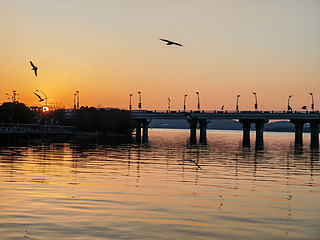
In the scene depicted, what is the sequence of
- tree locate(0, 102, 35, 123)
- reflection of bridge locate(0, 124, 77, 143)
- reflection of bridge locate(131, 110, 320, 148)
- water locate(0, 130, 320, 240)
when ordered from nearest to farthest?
water locate(0, 130, 320, 240) → reflection of bridge locate(0, 124, 77, 143) → reflection of bridge locate(131, 110, 320, 148) → tree locate(0, 102, 35, 123)

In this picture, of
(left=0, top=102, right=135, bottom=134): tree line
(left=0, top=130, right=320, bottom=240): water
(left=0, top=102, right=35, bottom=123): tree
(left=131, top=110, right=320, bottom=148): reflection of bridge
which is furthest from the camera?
(left=0, top=102, right=135, bottom=134): tree line

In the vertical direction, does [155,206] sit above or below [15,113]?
below

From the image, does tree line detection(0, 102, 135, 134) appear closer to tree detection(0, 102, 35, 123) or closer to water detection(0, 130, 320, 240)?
tree detection(0, 102, 35, 123)

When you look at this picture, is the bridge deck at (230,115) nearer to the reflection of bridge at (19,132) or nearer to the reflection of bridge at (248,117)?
the reflection of bridge at (248,117)

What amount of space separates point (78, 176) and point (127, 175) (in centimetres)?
421

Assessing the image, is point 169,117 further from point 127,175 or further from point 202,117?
point 127,175

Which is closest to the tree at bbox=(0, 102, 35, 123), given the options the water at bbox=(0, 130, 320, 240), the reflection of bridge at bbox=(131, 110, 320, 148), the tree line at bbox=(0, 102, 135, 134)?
the tree line at bbox=(0, 102, 135, 134)

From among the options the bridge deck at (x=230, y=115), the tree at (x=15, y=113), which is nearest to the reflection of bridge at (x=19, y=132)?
Answer: the tree at (x=15, y=113)

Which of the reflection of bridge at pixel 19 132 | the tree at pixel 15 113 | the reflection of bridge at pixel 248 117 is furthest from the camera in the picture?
the tree at pixel 15 113

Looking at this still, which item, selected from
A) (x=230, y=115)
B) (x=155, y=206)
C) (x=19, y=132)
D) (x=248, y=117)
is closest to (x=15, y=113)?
(x=19, y=132)

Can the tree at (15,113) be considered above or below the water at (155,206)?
above

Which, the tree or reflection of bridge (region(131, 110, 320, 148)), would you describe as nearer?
reflection of bridge (region(131, 110, 320, 148))

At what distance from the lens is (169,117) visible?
184250mm

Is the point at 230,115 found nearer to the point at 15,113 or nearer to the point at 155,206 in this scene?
the point at 15,113
